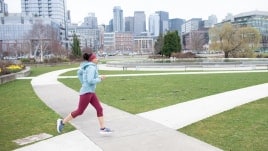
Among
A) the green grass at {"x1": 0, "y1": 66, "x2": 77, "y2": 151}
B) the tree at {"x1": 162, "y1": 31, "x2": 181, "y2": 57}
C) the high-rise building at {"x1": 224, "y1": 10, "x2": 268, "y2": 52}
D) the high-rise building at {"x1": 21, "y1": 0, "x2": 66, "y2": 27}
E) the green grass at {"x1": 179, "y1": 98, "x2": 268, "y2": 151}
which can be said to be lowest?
the green grass at {"x1": 0, "y1": 66, "x2": 77, "y2": 151}

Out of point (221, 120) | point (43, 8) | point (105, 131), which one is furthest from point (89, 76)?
point (43, 8)

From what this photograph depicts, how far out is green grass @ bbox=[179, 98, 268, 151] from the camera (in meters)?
6.25

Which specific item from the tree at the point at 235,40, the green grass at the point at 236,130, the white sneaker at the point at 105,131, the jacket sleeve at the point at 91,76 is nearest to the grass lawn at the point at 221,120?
the green grass at the point at 236,130

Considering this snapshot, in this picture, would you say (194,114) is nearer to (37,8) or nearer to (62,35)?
(62,35)

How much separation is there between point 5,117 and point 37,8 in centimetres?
17062

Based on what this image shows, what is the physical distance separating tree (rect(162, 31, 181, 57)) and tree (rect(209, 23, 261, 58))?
24.9ft

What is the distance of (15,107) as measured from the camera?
36.2 ft

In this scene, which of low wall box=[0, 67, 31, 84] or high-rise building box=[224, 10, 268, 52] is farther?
high-rise building box=[224, 10, 268, 52]

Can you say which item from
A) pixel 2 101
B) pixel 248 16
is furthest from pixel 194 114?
pixel 248 16

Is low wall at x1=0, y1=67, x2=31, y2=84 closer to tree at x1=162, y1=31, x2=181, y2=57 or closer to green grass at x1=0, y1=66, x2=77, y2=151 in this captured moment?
green grass at x1=0, y1=66, x2=77, y2=151

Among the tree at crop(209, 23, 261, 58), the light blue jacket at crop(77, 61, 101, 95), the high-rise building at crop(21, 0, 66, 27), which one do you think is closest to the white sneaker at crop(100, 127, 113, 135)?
the light blue jacket at crop(77, 61, 101, 95)

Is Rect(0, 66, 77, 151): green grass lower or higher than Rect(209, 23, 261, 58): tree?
lower

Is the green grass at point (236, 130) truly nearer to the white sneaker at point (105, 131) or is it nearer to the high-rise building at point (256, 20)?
the white sneaker at point (105, 131)

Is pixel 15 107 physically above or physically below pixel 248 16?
below
